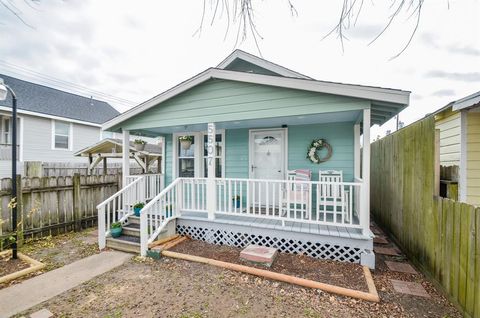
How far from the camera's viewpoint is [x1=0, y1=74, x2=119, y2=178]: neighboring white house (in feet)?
32.7

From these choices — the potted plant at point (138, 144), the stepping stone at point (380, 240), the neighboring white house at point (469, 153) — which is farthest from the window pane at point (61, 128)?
the neighboring white house at point (469, 153)

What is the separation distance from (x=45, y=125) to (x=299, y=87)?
1248 cm

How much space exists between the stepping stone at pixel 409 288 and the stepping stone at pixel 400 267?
40 centimetres

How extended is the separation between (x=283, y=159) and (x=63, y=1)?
5045mm

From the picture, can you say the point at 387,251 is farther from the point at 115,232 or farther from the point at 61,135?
the point at 61,135

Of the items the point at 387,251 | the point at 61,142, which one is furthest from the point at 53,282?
the point at 61,142

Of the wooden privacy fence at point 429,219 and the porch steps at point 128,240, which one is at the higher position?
the wooden privacy fence at point 429,219

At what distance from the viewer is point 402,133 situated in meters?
4.42

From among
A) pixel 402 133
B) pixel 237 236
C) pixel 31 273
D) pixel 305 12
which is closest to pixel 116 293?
pixel 31 273

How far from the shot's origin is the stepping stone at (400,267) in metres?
3.57

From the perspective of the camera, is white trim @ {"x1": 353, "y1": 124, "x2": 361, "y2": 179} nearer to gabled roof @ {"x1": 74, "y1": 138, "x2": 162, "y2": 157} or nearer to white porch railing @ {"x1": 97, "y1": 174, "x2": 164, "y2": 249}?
white porch railing @ {"x1": 97, "y1": 174, "x2": 164, "y2": 249}

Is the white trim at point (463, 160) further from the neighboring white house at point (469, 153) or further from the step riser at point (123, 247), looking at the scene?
the step riser at point (123, 247)

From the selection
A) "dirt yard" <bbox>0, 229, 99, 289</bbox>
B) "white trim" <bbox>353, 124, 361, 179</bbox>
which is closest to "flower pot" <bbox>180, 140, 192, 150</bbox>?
"dirt yard" <bbox>0, 229, 99, 289</bbox>

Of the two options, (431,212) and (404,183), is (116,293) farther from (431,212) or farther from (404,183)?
(404,183)
